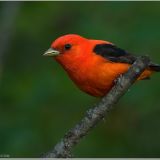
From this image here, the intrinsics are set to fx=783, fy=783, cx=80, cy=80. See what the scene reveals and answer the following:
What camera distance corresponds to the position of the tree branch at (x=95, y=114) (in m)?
7.70

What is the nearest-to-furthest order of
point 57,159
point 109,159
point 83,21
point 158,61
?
1. point 57,159
2. point 109,159
3. point 158,61
4. point 83,21

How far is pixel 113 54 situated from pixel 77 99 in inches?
70.5

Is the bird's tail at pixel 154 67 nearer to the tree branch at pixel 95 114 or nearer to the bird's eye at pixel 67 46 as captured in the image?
the tree branch at pixel 95 114

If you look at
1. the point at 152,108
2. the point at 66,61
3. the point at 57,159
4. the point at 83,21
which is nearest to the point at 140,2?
the point at 83,21

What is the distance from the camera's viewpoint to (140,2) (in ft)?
39.0

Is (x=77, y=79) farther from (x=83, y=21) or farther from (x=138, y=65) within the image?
(x=83, y=21)

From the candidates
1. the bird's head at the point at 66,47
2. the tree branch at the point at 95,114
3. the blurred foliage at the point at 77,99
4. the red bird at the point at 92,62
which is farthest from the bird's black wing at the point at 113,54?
the blurred foliage at the point at 77,99

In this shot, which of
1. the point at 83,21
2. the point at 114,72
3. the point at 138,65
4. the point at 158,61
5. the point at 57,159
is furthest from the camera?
the point at 83,21

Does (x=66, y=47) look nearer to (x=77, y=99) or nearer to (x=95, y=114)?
(x=95, y=114)

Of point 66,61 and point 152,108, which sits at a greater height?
point 66,61

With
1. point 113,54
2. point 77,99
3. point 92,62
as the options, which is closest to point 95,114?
point 92,62

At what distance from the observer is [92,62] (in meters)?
9.10

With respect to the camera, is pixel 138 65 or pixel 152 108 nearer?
pixel 138 65

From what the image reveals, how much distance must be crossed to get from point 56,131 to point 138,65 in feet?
9.36
